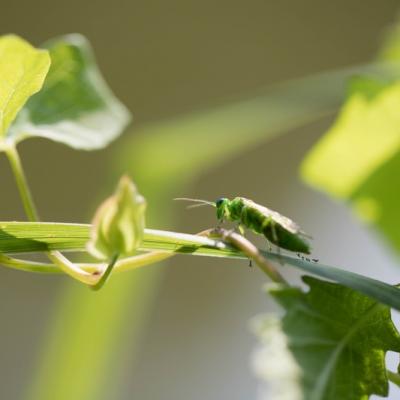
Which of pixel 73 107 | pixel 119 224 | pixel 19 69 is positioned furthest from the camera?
pixel 73 107

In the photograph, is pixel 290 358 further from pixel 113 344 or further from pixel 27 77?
pixel 113 344

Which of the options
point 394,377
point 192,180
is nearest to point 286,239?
point 394,377

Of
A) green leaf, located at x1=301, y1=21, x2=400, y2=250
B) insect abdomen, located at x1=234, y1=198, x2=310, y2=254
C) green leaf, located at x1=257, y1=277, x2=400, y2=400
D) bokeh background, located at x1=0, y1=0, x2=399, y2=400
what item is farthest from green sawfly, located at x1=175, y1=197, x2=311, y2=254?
bokeh background, located at x1=0, y1=0, x2=399, y2=400

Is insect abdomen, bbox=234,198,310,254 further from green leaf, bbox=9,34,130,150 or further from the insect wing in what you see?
green leaf, bbox=9,34,130,150

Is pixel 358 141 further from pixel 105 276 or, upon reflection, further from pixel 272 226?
pixel 105 276

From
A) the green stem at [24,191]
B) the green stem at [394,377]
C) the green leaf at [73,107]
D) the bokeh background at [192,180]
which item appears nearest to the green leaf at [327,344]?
the green stem at [394,377]
